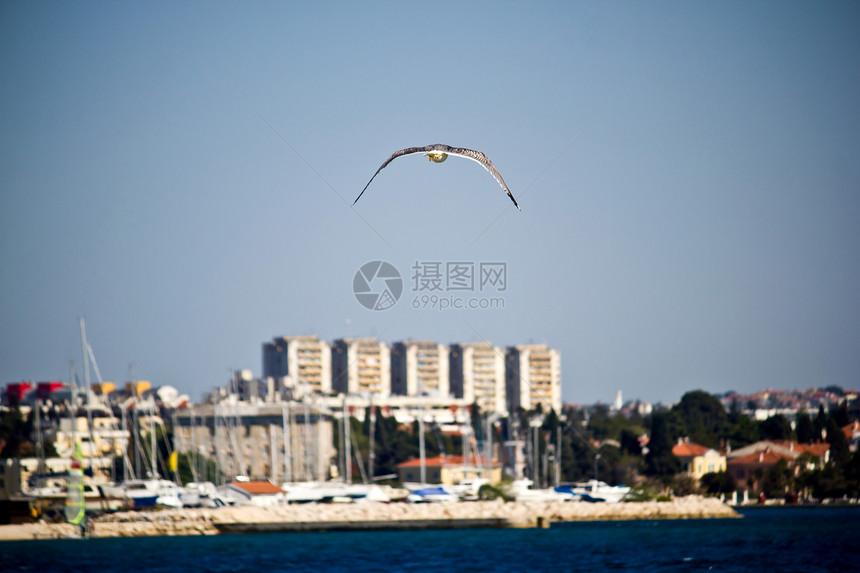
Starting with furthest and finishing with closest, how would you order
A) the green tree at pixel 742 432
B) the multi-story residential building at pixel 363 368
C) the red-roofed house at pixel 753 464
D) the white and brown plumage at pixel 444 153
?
the multi-story residential building at pixel 363 368 < the green tree at pixel 742 432 < the red-roofed house at pixel 753 464 < the white and brown plumage at pixel 444 153

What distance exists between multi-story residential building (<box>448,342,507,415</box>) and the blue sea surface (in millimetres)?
89382

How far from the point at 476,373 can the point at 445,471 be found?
73322 millimetres

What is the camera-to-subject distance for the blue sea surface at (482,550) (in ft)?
196

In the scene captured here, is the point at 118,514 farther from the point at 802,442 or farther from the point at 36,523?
the point at 802,442

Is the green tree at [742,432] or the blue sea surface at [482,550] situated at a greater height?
the green tree at [742,432]

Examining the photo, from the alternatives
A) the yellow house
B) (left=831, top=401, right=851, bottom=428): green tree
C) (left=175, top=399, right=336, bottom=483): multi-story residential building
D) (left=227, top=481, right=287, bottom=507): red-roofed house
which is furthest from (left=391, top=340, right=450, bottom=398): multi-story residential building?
(left=227, top=481, right=287, bottom=507): red-roofed house

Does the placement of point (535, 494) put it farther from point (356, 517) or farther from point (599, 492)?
point (356, 517)

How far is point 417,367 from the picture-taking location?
583ft

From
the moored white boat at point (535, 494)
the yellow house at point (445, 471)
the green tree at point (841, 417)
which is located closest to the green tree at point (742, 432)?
the green tree at point (841, 417)

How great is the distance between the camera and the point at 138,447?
3979 inches

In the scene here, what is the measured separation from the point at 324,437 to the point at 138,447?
22.7 m

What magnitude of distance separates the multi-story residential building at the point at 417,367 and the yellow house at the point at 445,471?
61.2 meters

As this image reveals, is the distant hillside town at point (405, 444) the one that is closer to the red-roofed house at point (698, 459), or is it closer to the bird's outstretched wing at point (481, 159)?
the red-roofed house at point (698, 459)

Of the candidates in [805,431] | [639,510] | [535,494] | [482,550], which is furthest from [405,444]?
[482,550]
